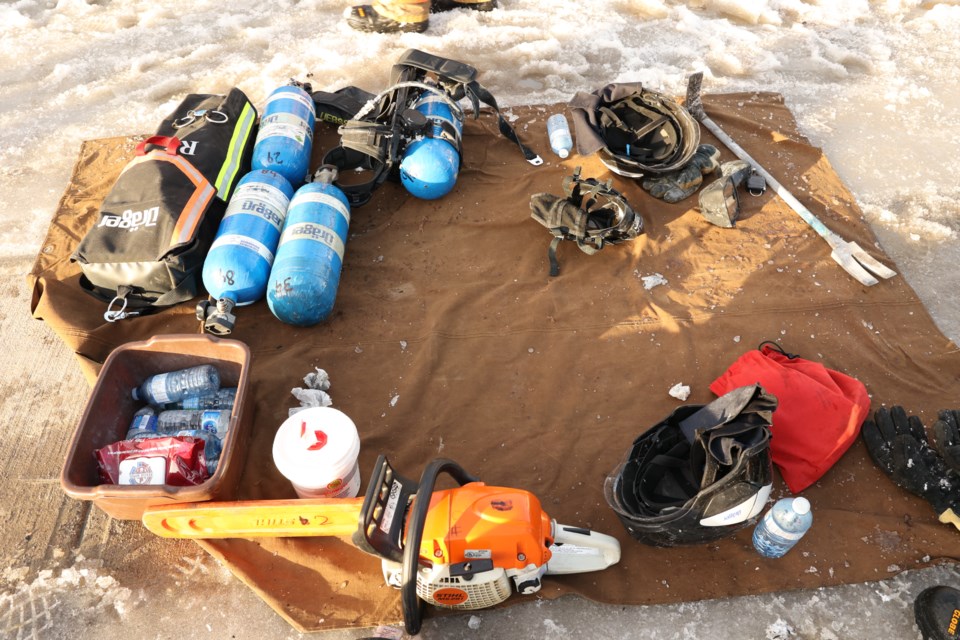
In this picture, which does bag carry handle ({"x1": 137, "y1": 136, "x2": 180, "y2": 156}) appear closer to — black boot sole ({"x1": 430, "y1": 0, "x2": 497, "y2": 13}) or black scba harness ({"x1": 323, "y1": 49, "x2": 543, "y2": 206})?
black scba harness ({"x1": 323, "y1": 49, "x2": 543, "y2": 206})

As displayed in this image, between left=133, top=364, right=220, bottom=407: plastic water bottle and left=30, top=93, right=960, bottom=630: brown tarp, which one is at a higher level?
left=133, top=364, right=220, bottom=407: plastic water bottle

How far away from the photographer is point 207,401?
3281 millimetres

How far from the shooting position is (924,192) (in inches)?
180

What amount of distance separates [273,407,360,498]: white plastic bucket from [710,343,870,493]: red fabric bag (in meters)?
1.96

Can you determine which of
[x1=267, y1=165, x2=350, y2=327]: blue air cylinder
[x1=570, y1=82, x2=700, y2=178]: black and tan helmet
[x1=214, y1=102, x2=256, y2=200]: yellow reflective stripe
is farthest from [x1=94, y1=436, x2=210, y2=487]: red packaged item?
[x1=570, y1=82, x2=700, y2=178]: black and tan helmet

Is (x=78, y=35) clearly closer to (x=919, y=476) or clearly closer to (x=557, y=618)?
(x=557, y=618)

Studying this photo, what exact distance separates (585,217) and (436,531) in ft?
7.67

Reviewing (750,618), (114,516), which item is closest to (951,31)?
(750,618)

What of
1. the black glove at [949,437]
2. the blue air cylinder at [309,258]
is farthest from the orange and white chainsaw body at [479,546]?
the black glove at [949,437]

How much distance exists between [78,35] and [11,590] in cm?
527

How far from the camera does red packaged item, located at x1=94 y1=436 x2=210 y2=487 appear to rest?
2.80m

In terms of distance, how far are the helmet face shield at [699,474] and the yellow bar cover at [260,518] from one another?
117 cm

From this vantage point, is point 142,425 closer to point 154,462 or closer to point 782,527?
point 154,462

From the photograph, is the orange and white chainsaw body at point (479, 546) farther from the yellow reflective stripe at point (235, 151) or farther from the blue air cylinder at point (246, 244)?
the yellow reflective stripe at point (235, 151)
